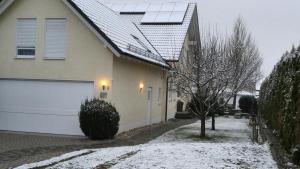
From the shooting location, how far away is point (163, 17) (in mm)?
30875

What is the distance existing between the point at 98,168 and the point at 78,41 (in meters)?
8.86

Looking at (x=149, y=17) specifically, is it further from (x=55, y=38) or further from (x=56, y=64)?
(x=56, y=64)

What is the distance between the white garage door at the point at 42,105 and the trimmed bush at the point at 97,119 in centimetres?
131

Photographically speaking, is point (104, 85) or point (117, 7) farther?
point (117, 7)

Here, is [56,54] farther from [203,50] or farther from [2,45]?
[203,50]

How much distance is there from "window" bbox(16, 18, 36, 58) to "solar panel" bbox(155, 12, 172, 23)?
13452 millimetres

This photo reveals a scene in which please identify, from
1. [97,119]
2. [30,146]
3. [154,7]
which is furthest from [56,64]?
[154,7]

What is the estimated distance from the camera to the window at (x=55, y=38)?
1767 cm

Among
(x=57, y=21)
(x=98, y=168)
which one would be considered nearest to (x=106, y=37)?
(x=57, y=21)

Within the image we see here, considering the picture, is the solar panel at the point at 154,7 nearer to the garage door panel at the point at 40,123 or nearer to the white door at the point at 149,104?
the white door at the point at 149,104

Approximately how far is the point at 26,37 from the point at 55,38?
4.63 ft

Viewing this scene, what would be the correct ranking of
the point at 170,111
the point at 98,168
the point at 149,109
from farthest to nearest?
the point at 170,111 < the point at 149,109 < the point at 98,168

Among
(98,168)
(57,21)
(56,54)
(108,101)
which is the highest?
(57,21)

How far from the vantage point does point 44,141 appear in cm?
1526
